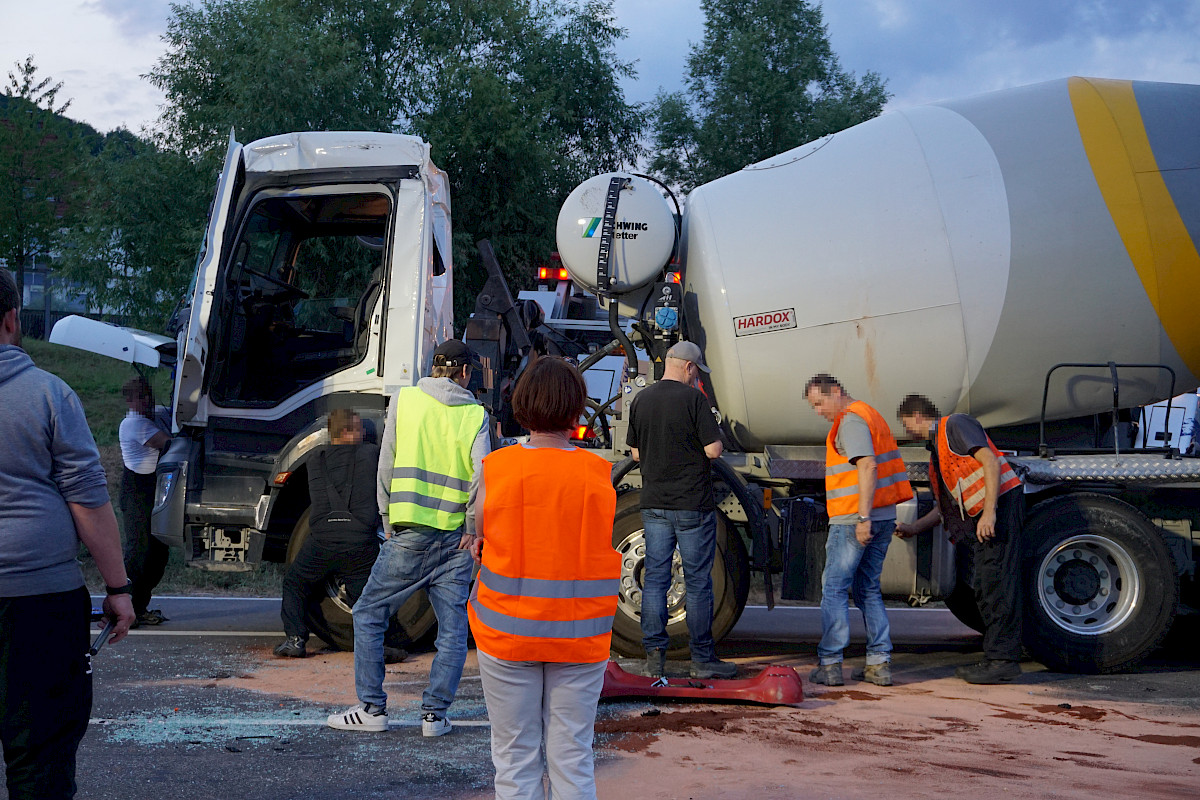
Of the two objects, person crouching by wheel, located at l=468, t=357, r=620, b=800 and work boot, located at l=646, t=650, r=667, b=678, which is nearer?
Answer: person crouching by wheel, located at l=468, t=357, r=620, b=800

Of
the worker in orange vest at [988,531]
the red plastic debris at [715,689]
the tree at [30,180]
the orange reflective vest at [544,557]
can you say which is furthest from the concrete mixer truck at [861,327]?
the tree at [30,180]

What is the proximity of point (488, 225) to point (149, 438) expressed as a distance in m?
11.4

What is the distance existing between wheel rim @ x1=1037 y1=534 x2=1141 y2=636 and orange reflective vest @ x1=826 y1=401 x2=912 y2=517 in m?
1.22

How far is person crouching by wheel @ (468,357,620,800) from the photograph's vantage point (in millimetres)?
3170

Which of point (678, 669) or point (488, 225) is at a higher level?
point (488, 225)

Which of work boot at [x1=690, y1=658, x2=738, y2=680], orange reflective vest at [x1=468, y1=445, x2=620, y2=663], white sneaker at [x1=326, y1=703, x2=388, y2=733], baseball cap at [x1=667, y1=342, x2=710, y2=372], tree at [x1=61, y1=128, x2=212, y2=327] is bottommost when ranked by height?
white sneaker at [x1=326, y1=703, x2=388, y2=733]

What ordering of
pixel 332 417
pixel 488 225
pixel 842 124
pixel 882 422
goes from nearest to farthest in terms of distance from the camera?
pixel 332 417, pixel 882 422, pixel 488 225, pixel 842 124

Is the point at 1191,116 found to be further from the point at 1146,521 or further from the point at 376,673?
the point at 376,673

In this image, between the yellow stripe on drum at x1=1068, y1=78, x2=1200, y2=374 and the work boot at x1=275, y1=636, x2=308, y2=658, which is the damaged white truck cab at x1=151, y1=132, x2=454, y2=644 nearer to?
the work boot at x1=275, y1=636, x2=308, y2=658

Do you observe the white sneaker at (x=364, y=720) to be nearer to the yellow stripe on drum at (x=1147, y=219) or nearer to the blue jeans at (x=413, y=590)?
the blue jeans at (x=413, y=590)

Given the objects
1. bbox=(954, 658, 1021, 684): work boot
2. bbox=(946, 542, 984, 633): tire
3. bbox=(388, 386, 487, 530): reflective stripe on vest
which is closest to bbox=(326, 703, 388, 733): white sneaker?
bbox=(388, 386, 487, 530): reflective stripe on vest

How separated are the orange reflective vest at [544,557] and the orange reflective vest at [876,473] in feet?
10.7

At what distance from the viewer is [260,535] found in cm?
670

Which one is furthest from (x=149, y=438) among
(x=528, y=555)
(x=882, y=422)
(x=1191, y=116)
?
(x=1191, y=116)
